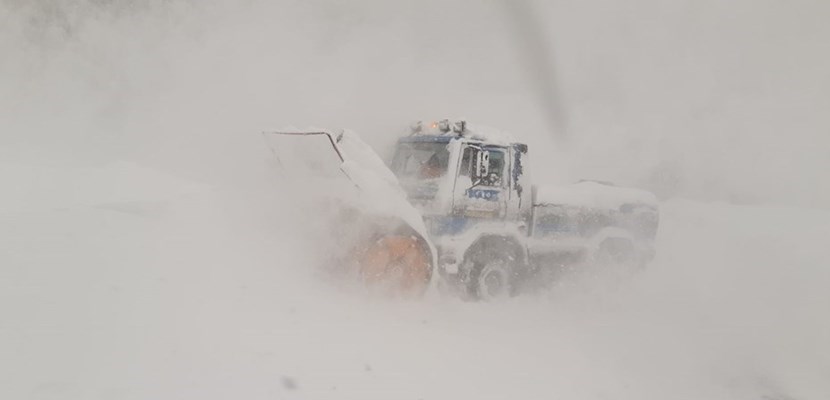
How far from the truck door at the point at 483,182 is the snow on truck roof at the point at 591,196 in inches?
16.7

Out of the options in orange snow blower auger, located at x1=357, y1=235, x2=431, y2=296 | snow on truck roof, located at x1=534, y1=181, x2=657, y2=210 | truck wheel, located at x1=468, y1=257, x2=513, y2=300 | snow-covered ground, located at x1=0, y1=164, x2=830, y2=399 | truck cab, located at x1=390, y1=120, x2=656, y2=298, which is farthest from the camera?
snow on truck roof, located at x1=534, y1=181, x2=657, y2=210

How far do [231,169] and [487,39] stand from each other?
14.3 feet

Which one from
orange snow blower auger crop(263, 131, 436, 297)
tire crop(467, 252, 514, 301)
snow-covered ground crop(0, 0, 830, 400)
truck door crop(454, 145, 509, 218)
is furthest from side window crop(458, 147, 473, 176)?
snow-covered ground crop(0, 0, 830, 400)

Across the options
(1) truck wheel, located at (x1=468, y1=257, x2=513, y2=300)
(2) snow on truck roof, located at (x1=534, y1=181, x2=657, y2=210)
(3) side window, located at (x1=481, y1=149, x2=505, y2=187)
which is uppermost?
(3) side window, located at (x1=481, y1=149, x2=505, y2=187)

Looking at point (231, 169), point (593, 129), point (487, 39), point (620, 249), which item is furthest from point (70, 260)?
point (593, 129)

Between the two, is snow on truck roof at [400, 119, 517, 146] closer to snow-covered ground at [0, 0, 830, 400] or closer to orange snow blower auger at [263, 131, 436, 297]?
orange snow blower auger at [263, 131, 436, 297]

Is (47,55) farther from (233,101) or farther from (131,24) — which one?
(233,101)

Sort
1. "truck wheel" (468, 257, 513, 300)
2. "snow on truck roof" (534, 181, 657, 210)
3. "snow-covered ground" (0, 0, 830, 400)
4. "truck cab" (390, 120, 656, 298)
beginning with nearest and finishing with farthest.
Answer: "snow-covered ground" (0, 0, 830, 400)
"truck cab" (390, 120, 656, 298)
"truck wheel" (468, 257, 513, 300)
"snow on truck roof" (534, 181, 657, 210)

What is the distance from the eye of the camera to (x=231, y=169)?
19.9 feet

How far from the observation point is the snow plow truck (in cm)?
437

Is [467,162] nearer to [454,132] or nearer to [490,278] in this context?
[454,132]

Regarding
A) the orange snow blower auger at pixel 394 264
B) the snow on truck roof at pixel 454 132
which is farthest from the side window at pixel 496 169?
the orange snow blower auger at pixel 394 264

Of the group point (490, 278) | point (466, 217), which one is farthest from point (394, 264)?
point (490, 278)

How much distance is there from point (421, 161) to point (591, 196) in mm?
1799
